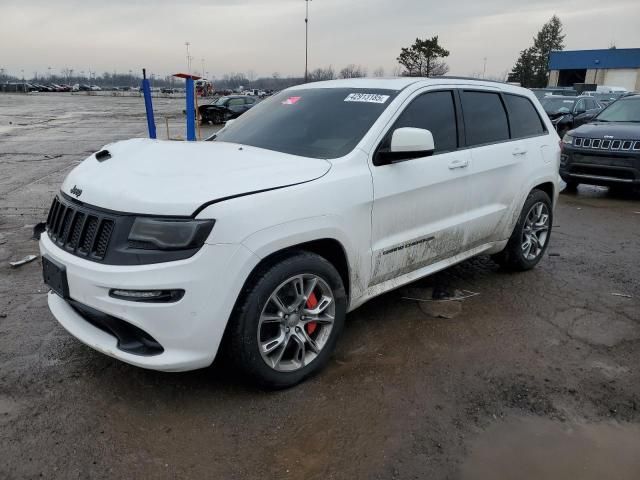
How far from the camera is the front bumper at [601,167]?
8828mm

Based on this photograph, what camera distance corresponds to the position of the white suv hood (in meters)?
2.77

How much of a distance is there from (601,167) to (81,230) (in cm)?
881

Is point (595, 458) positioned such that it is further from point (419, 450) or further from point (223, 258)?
point (223, 258)

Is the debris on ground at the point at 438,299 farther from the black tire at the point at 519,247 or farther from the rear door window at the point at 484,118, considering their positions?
the rear door window at the point at 484,118

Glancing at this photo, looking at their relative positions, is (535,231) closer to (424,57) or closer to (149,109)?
(149,109)

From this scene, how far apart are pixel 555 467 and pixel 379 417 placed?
914 millimetres

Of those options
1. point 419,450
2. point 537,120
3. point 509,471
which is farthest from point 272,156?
point 537,120

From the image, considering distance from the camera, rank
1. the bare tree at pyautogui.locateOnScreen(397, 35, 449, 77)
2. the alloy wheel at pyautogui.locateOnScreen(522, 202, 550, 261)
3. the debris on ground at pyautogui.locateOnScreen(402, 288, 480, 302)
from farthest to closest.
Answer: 1. the bare tree at pyautogui.locateOnScreen(397, 35, 449, 77)
2. the alloy wheel at pyautogui.locateOnScreen(522, 202, 550, 261)
3. the debris on ground at pyautogui.locateOnScreen(402, 288, 480, 302)

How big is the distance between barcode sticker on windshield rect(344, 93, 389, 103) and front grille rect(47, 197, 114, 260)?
204 centimetres

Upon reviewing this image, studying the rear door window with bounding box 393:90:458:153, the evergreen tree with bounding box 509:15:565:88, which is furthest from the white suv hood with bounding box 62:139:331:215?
the evergreen tree with bounding box 509:15:565:88

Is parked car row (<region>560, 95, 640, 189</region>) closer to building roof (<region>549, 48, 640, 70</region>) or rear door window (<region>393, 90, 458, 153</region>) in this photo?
rear door window (<region>393, 90, 458, 153</region>)

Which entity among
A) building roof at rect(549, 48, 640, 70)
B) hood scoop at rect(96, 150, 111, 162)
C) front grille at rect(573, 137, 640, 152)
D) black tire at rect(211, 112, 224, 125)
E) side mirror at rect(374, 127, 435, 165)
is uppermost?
building roof at rect(549, 48, 640, 70)

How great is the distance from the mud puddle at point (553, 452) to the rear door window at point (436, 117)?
6.87 ft

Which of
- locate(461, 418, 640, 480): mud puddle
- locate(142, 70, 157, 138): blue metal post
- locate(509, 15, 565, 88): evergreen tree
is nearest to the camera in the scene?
locate(461, 418, 640, 480): mud puddle
